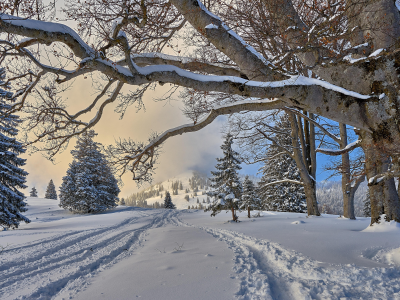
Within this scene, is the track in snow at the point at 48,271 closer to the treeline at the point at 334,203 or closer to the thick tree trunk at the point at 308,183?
the treeline at the point at 334,203

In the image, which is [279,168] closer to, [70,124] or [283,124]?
[283,124]

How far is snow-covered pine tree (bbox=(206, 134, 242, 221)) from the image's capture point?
13508 millimetres

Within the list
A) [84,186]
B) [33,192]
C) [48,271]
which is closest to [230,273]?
[48,271]

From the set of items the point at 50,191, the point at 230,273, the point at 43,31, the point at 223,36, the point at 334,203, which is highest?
the point at 223,36

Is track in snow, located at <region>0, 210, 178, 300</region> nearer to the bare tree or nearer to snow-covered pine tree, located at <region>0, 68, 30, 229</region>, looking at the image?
the bare tree

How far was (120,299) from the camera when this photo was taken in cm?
232

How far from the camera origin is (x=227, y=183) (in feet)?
47.7

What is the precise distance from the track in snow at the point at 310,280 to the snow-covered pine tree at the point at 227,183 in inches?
356

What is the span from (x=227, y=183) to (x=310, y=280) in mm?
11926

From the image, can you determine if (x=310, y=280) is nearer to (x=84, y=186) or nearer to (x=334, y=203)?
(x=84, y=186)

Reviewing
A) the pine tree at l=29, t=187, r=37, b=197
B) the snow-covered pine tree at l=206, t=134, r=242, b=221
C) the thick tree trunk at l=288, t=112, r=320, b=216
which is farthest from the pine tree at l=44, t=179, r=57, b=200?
the thick tree trunk at l=288, t=112, r=320, b=216

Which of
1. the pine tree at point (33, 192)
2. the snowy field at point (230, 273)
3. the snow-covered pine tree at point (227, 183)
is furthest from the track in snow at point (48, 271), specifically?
the pine tree at point (33, 192)

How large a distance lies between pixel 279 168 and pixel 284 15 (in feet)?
73.0

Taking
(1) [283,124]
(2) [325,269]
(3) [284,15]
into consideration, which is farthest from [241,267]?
(1) [283,124]
